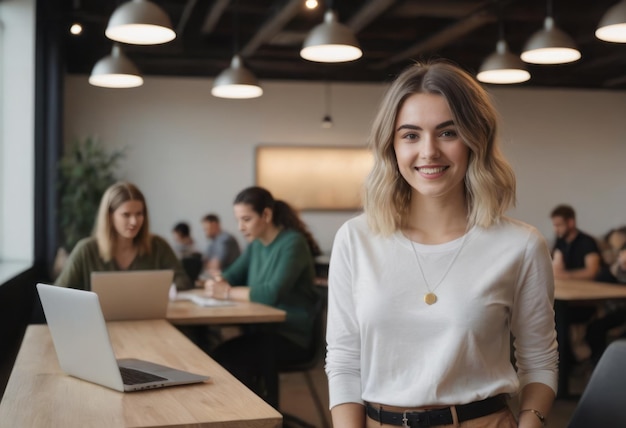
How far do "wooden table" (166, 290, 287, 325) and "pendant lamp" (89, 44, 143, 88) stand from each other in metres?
1.93

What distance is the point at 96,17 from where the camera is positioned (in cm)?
812

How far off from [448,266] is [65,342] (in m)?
1.35

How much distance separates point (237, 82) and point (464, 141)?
168 inches

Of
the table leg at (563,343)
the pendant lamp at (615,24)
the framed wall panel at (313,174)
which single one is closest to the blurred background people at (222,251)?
the framed wall panel at (313,174)

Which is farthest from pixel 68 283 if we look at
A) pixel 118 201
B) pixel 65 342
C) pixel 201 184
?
pixel 201 184

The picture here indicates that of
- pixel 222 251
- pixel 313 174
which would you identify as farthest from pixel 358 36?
pixel 222 251

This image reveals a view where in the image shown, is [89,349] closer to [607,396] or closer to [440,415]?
[440,415]

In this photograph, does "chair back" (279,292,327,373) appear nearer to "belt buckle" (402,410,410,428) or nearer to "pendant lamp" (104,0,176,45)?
"pendant lamp" (104,0,176,45)

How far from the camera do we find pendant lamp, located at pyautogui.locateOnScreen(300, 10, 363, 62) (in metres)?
5.07

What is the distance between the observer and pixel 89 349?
Result: 250 cm

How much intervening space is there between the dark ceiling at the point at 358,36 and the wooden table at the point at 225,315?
3300mm

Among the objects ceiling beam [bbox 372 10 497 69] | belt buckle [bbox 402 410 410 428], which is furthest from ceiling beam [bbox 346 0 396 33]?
belt buckle [bbox 402 410 410 428]

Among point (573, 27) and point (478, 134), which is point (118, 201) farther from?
point (573, 27)

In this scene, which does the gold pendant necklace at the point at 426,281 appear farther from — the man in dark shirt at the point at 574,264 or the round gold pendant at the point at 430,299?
the man in dark shirt at the point at 574,264
